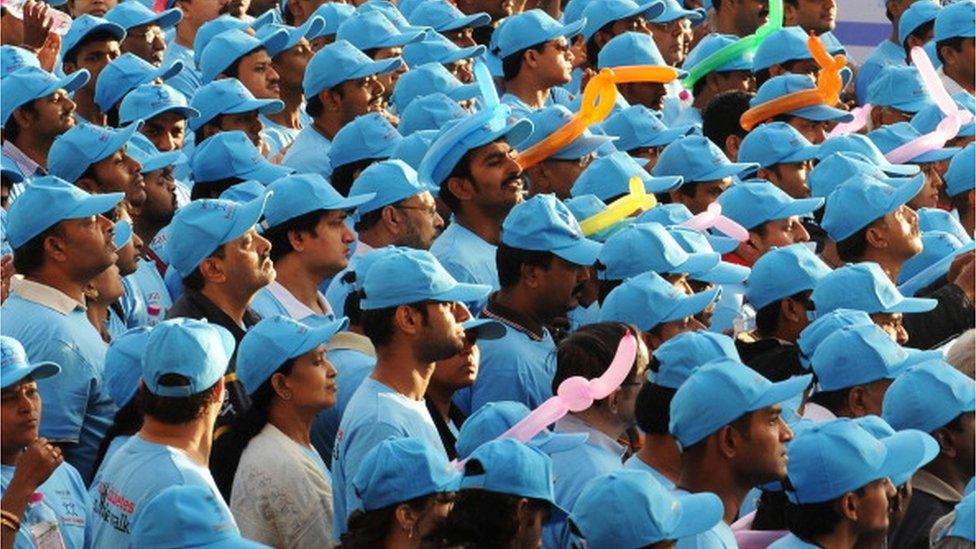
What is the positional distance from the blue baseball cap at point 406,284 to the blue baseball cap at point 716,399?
2.86 ft

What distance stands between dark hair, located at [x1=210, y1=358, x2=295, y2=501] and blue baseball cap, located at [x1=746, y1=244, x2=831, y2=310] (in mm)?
1918

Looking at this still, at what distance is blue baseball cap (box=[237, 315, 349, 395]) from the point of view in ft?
20.7

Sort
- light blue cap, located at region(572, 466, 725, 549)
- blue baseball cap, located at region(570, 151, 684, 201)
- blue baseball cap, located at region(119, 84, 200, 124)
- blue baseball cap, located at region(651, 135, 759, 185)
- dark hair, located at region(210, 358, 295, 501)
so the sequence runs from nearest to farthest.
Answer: light blue cap, located at region(572, 466, 725, 549)
dark hair, located at region(210, 358, 295, 501)
blue baseball cap, located at region(570, 151, 684, 201)
blue baseball cap, located at region(119, 84, 200, 124)
blue baseball cap, located at region(651, 135, 759, 185)

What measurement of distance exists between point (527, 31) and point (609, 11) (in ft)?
3.49

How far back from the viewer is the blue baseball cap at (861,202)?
847cm

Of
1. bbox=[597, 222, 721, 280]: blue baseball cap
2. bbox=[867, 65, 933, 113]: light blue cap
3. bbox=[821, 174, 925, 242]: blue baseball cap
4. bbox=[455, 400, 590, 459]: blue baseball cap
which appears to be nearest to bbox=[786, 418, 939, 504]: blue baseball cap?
bbox=[455, 400, 590, 459]: blue baseball cap

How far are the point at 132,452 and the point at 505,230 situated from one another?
1879mm

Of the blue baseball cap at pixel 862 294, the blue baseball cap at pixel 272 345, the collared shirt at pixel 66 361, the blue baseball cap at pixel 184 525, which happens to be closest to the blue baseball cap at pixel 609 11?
the blue baseball cap at pixel 862 294

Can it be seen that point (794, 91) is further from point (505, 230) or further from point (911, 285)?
point (505, 230)

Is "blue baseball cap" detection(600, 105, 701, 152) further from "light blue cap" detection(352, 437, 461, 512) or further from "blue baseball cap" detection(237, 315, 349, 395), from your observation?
"light blue cap" detection(352, 437, 461, 512)

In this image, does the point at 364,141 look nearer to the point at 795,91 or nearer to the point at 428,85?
the point at 428,85

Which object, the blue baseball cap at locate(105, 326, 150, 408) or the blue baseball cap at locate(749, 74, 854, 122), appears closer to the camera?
the blue baseball cap at locate(105, 326, 150, 408)

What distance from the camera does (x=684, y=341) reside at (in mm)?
6367

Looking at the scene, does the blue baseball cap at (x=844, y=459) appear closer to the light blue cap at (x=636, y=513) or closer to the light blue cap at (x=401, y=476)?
the light blue cap at (x=636, y=513)
